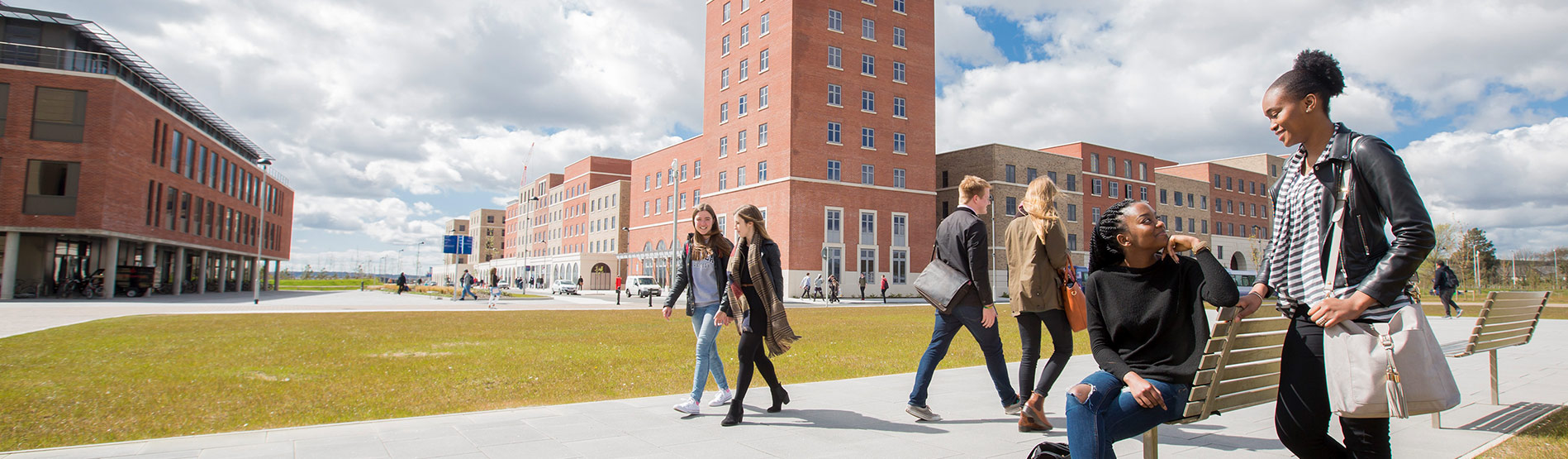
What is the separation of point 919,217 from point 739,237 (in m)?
46.8

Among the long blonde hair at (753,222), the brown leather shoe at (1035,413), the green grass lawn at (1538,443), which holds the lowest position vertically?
the green grass lawn at (1538,443)

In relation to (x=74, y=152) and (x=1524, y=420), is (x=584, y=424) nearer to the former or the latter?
(x=1524, y=420)

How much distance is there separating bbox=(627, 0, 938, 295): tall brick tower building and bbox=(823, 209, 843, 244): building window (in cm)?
7

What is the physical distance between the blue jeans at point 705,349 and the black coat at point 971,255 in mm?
1866

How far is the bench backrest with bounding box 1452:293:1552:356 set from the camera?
17.2 feet

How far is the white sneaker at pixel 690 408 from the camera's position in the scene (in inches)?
226

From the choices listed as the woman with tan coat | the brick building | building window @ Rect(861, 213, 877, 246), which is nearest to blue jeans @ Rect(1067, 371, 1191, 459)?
the woman with tan coat

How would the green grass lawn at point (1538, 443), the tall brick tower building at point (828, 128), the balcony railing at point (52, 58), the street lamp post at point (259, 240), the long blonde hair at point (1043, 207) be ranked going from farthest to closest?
the tall brick tower building at point (828, 128)
the balcony railing at point (52, 58)
the street lamp post at point (259, 240)
the long blonde hair at point (1043, 207)
the green grass lawn at point (1538, 443)

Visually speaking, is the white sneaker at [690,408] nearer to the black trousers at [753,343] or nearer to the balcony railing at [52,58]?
the black trousers at [753,343]

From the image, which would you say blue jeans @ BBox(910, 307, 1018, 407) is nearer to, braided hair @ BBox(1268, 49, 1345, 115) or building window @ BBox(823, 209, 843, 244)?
braided hair @ BBox(1268, 49, 1345, 115)

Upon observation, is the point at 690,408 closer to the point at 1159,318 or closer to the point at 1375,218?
the point at 1159,318

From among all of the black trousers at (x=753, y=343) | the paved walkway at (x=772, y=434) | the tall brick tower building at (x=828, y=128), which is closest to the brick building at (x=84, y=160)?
the tall brick tower building at (x=828, y=128)

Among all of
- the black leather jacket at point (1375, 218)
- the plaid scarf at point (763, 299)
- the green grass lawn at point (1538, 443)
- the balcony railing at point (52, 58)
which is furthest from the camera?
the balcony railing at point (52, 58)

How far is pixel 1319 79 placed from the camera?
9.05 feet
